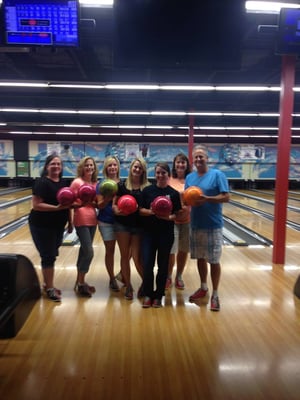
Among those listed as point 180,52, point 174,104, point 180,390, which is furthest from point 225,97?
point 180,390

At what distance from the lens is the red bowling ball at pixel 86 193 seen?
2.44 meters

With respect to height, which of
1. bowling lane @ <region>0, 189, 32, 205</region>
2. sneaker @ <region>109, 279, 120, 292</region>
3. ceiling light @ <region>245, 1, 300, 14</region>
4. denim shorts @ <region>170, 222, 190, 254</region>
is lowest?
bowling lane @ <region>0, 189, 32, 205</region>

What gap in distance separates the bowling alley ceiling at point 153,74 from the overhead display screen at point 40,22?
0.11m

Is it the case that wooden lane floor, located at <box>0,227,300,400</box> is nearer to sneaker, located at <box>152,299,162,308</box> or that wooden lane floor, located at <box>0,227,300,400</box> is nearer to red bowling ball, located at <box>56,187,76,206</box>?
sneaker, located at <box>152,299,162,308</box>

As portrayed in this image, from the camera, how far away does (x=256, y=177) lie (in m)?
15.7

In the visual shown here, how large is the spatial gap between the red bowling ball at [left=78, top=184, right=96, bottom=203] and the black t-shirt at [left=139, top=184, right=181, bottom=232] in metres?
0.41

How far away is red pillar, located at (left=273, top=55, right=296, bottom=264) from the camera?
3.74 metres

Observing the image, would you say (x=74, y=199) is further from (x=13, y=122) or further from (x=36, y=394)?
(x=13, y=122)

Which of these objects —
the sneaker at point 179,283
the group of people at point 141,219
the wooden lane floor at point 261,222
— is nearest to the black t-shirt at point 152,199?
the group of people at point 141,219

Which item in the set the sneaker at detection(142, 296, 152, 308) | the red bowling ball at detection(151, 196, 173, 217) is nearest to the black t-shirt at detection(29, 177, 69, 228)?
the red bowling ball at detection(151, 196, 173, 217)

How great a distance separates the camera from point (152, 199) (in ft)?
7.90

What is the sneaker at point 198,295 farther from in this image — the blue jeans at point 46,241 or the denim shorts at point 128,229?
the blue jeans at point 46,241

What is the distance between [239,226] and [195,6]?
480 centimetres

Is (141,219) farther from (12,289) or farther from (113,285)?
(12,289)
